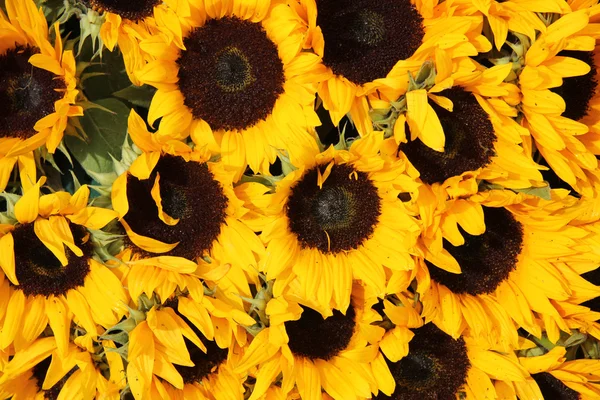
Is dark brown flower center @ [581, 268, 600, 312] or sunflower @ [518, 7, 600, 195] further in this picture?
dark brown flower center @ [581, 268, 600, 312]

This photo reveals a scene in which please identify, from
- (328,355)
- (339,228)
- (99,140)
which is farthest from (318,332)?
(99,140)

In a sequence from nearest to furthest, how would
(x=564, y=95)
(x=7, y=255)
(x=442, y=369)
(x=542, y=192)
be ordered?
(x=7, y=255) < (x=542, y=192) < (x=564, y=95) < (x=442, y=369)

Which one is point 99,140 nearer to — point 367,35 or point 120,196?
point 120,196

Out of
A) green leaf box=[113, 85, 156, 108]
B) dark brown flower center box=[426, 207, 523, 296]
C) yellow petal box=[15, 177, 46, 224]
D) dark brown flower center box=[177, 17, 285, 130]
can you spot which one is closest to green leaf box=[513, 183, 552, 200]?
dark brown flower center box=[426, 207, 523, 296]

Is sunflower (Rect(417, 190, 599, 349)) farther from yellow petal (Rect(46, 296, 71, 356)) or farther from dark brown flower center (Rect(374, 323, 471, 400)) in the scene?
yellow petal (Rect(46, 296, 71, 356))

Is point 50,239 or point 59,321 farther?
point 59,321

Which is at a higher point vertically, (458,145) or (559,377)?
(458,145)

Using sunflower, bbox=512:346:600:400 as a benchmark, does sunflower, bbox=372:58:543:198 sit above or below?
above

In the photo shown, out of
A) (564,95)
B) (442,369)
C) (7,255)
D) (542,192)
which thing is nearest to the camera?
(7,255)
